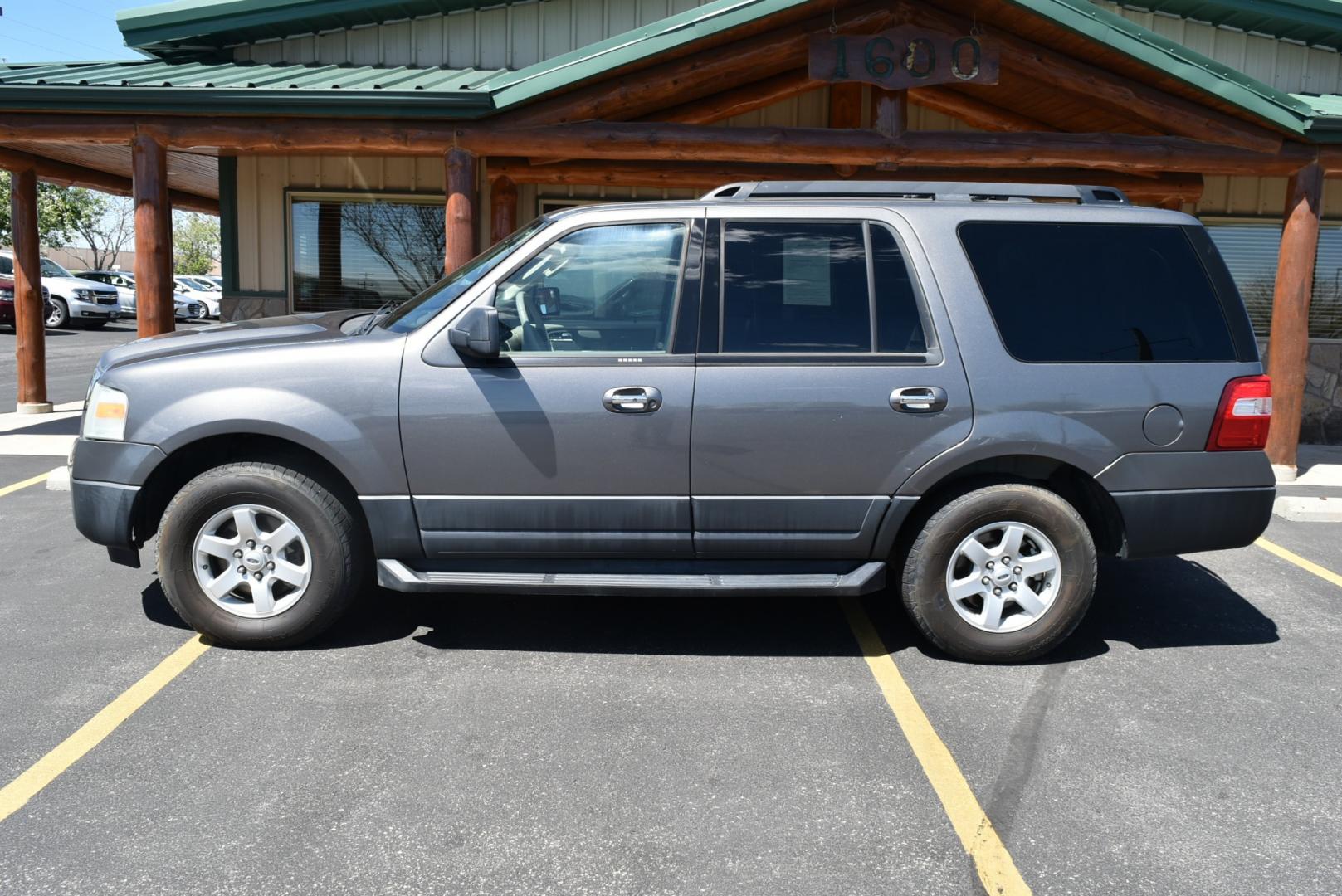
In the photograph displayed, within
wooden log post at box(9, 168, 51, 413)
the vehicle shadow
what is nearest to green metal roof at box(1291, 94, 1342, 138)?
the vehicle shadow

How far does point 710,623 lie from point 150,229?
6.04 metres

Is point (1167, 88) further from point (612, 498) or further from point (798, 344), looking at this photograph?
point (612, 498)

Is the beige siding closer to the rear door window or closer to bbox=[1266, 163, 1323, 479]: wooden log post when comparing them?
bbox=[1266, 163, 1323, 479]: wooden log post

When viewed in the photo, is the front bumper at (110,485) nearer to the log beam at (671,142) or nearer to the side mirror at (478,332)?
the side mirror at (478,332)

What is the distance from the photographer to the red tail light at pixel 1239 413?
469cm

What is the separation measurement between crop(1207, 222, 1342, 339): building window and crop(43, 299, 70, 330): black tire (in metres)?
24.9

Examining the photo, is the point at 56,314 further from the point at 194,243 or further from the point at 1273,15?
the point at 194,243

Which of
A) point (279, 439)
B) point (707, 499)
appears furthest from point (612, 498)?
point (279, 439)

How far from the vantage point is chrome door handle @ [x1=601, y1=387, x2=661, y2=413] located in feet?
14.8

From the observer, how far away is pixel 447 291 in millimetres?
4863

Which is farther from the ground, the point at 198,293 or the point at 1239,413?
the point at 198,293

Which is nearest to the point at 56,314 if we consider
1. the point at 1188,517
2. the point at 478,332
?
the point at 478,332

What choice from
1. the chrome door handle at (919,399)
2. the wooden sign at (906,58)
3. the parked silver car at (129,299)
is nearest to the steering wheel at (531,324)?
the chrome door handle at (919,399)

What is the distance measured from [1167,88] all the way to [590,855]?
829 cm
